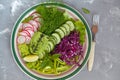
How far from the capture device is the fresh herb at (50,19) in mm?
1141

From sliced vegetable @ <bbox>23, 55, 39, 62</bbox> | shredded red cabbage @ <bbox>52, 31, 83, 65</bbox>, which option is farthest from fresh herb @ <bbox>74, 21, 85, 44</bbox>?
sliced vegetable @ <bbox>23, 55, 39, 62</bbox>

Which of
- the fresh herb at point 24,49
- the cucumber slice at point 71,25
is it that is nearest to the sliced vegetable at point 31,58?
the fresh herb at point 24,49

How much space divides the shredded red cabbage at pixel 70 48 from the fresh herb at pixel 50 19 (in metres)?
0.05

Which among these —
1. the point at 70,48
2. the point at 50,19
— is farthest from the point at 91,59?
the point at 50,19

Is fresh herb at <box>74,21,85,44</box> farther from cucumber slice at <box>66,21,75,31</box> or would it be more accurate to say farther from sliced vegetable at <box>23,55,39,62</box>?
sliced vegetable at <box>23,55,39,62</box>

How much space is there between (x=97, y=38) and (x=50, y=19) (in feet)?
0.59

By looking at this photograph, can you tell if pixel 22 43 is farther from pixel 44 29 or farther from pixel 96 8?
pixel 96 8

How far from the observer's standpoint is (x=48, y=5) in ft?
3.81

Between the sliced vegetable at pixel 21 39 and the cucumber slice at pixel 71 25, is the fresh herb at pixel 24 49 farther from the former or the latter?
the cucumber slice at pixel 71 25

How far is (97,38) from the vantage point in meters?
1.18

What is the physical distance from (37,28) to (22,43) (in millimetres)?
72

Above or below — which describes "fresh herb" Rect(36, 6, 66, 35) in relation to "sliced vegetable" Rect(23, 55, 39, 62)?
above

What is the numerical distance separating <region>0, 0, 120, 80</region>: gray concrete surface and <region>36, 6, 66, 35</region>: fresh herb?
60 millimetres

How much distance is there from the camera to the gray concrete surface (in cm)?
116
